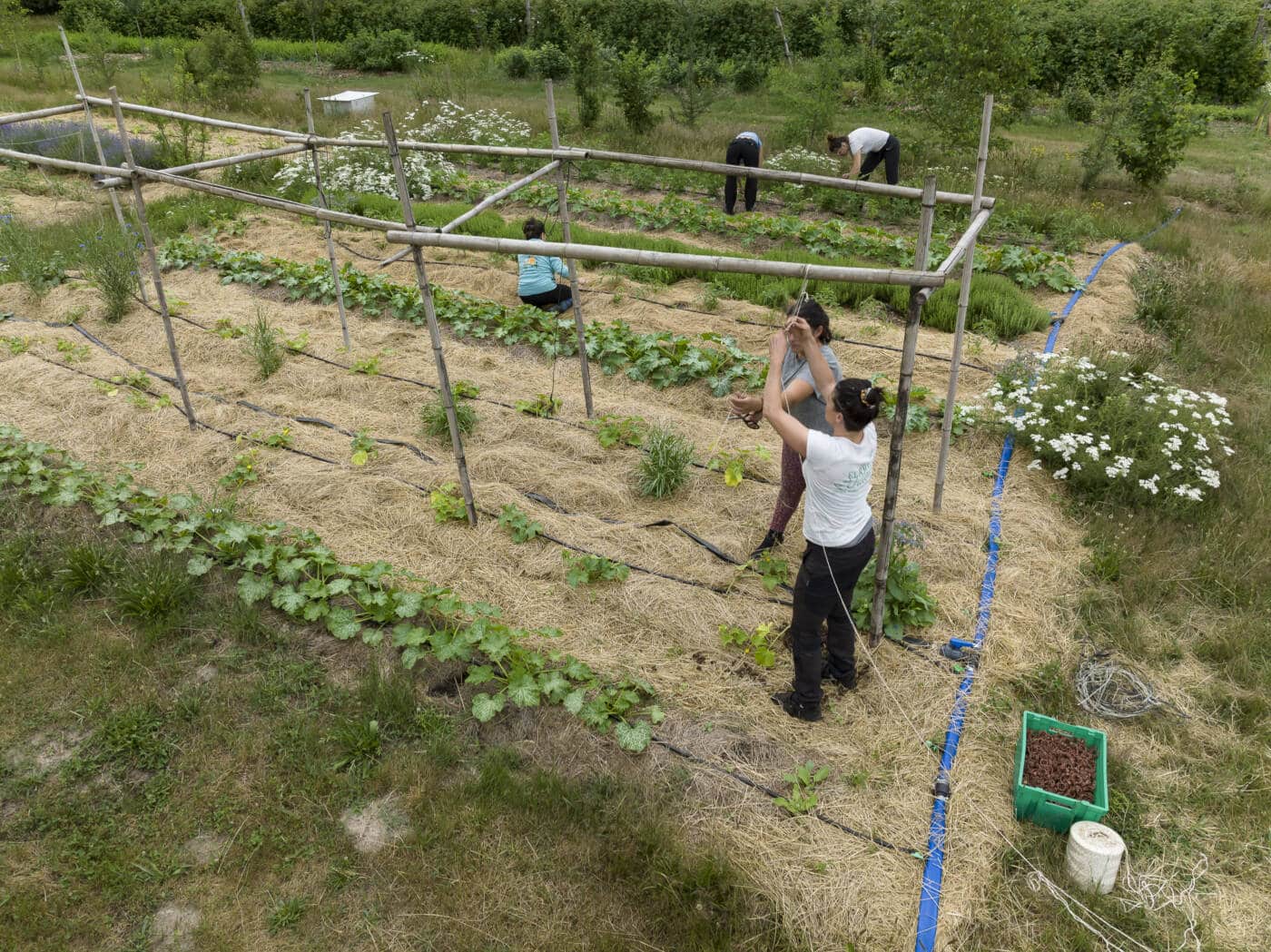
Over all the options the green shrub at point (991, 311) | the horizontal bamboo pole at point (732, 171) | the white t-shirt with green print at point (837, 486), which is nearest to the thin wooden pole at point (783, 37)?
the green shrub at point (991, 311)

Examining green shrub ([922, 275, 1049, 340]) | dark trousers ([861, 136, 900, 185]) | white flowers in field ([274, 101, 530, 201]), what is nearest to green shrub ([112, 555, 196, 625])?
green shrub ([922, 275, 1049, 340])

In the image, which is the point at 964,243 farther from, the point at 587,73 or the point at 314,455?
the point at 587,73

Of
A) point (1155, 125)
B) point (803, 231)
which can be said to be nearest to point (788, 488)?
Result: point (803, 231)

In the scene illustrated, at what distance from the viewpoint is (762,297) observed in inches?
325

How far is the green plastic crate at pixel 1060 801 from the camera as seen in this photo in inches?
132

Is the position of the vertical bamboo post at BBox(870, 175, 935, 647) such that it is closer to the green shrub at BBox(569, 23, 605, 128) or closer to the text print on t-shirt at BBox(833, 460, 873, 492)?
the text print on t-shirt at BBox(833, 460, 873, 492)

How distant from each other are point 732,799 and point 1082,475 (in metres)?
3.45

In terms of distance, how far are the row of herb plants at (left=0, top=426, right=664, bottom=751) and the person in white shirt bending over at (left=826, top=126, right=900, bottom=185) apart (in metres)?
7.53

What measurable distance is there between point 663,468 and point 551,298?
10.4 ft

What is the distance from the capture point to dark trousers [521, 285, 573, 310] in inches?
313

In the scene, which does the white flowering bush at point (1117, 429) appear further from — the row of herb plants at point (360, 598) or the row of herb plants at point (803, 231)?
the row of herb plants at point (360, 598)

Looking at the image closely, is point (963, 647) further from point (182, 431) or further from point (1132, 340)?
point (182, 431)

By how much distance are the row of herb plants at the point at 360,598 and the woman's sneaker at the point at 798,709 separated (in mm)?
618

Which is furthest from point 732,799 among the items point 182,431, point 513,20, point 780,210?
point 513,20
